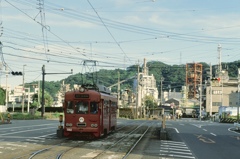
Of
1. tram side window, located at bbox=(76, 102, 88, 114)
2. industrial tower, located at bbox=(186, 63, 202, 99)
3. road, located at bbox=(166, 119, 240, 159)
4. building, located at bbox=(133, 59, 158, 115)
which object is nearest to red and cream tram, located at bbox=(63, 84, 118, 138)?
tram side window, located at bbox=(76, 102, 88, 114)

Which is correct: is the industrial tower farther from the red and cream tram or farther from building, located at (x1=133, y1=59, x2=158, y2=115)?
the red and cream tram

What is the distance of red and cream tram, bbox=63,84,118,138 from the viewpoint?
23.5 m

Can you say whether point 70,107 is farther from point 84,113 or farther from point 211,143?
point 211,143

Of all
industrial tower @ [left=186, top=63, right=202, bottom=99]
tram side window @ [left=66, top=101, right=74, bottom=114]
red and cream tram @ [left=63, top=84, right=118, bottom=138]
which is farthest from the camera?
industrial tower @ [left=186, top=63, right=202, bottom=99]

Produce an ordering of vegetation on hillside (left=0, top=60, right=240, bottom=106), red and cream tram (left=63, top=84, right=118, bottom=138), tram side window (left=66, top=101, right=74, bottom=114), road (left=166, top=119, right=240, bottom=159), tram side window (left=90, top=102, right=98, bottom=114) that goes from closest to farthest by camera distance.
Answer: road (left=166, top=119, right=240, bottom=159) → red and cream tram (left=63, top=84, right=118, bottom=138) → tram side window (left=90, top=102, right=98, bottom=114) → tram side window (left=66, top=101, right=74, bottom=114) → vegetation on hillside (left=0, top=60, right=240, bottom=106)

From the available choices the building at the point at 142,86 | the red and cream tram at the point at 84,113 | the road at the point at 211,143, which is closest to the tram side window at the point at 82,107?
the red and cream tram at the point at 84,113

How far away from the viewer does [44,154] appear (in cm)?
1557

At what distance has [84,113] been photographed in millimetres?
23750

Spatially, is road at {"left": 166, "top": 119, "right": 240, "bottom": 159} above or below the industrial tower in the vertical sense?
below

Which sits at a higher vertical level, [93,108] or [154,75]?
[154,75]

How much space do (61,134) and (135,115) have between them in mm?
61589

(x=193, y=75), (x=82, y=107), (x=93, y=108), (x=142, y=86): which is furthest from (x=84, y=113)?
(x=193, y=75)

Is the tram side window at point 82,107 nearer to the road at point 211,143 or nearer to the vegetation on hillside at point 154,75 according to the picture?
the road at point 211,143

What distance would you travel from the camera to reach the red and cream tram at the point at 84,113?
23484 millimetres
